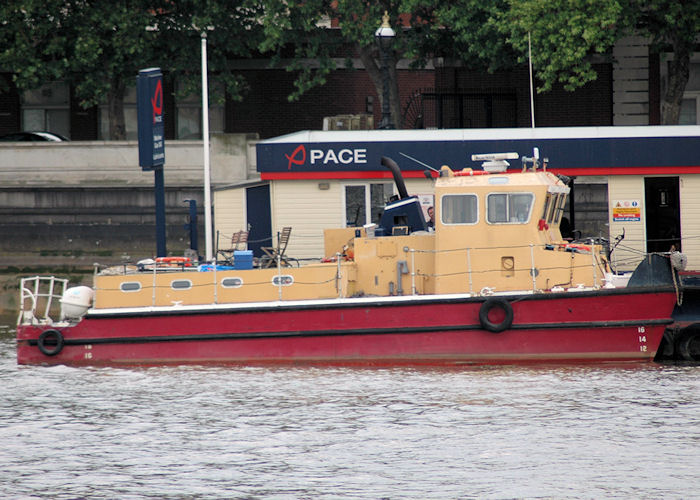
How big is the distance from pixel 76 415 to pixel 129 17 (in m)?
19.1

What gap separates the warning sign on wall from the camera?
2383 cm

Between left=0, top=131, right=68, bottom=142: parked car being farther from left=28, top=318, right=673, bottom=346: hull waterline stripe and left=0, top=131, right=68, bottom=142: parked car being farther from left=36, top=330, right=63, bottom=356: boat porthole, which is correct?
left=28, top=318, right=673, bottom=346: hull waterline stripe

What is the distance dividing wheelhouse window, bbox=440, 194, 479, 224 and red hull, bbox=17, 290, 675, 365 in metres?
1.42

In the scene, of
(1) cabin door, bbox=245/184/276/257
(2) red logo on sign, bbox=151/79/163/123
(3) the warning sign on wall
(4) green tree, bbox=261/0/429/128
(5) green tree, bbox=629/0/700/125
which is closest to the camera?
(2) red logo on sign, bbox=151/79/163/123

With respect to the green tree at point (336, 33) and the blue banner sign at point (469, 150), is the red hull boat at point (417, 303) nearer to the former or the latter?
the blue banner sign at point (469, 150)

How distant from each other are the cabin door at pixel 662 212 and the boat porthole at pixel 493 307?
20.4ft

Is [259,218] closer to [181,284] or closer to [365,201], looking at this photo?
[365,201]

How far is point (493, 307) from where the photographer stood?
18922mm

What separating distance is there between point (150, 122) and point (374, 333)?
7.11 metres

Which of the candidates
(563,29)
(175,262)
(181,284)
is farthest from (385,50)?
(563,29)

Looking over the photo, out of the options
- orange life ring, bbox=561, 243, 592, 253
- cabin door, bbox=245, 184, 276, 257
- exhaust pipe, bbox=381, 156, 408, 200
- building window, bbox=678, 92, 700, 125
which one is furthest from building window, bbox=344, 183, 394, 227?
building window, bbox=678, 92, 700, 125

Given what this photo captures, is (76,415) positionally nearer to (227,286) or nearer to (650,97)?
(227,286)

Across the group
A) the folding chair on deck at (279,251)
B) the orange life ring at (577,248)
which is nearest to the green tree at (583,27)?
the folding chair on deck at (279,251)

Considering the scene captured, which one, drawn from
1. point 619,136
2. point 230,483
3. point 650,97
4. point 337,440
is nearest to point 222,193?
point 619,136
